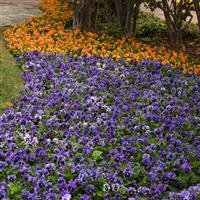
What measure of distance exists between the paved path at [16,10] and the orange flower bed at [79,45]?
1400mm

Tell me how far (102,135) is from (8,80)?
2.67 metres

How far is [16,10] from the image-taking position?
48.0 ft

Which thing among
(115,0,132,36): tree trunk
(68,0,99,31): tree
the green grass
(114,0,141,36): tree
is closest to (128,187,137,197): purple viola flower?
the green grass

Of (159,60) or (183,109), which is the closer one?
(183,109)

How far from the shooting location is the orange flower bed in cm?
895

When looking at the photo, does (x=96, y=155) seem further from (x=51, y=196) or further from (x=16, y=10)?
(x=16, y=10)

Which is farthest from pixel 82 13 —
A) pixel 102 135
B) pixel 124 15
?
pixel 102 135

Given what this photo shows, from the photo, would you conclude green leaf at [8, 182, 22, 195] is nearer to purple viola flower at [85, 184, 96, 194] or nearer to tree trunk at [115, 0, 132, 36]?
purple viola flower at [85, 184, 96, 194]

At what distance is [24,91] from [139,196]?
3.30 metres

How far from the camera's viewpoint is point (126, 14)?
1144 centimetres

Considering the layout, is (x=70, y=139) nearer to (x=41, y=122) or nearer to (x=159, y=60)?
(x=41, y=122)

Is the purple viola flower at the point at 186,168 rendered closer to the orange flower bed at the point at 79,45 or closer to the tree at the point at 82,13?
the orange flower bed at the point at 79,45

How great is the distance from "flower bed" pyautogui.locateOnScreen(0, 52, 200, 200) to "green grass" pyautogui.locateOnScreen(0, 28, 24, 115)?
0.17 meters

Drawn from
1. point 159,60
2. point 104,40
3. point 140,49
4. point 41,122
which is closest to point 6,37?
point 104,40
